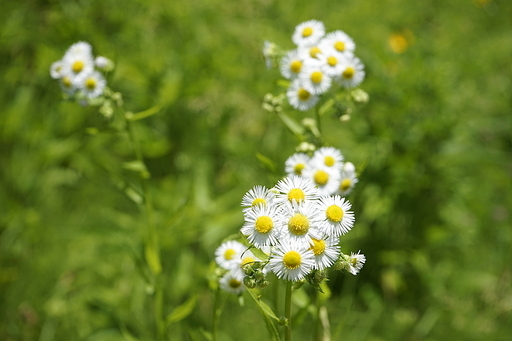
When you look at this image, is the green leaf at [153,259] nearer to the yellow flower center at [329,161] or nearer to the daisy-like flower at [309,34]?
the yellow flower center at [329,161]

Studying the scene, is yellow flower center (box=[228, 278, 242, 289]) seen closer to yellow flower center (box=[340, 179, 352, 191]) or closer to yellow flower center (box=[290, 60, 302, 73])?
yellow flower center (box=[340, 179, 352, 191])

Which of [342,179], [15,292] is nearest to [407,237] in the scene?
[342,179]

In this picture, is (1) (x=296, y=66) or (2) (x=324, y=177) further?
(1) (x=296, y=66)

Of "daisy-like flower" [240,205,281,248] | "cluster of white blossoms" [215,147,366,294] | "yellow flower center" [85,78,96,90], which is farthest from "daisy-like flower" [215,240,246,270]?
"yellow flower center" [85,78,96,90]

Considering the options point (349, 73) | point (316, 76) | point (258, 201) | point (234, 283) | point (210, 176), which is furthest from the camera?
point (210, 176)

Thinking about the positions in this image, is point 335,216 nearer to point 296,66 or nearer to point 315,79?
point 315,79

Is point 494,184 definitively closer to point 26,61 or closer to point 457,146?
point 457,146

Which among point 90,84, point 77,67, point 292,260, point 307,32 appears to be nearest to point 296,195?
point 292,260
